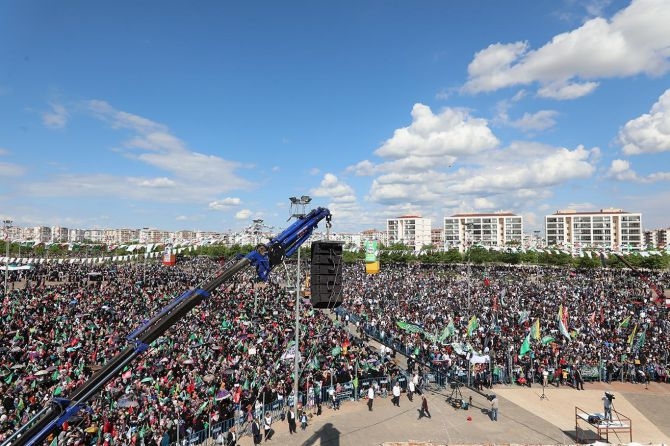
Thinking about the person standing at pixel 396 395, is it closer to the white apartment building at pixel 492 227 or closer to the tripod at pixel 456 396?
the tripod at pixel 456 396

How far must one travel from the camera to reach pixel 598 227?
6058 inches

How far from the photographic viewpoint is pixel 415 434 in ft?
58.5

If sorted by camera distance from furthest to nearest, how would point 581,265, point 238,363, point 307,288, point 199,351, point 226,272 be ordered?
point 581,265 → point 307,288 → point 199,351 → point 238,363 → point 226,272

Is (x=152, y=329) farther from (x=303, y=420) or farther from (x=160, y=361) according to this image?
(x=160, y=361)

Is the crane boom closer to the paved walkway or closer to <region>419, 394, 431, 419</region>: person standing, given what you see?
the paved walkway

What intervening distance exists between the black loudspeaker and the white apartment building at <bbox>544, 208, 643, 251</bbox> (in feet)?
516

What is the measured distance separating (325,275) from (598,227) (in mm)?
170796

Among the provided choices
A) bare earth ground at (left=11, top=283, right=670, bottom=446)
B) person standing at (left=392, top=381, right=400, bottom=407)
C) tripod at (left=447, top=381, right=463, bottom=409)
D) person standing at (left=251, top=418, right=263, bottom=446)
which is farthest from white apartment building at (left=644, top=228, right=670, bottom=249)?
person standing at (left=251, top=418, right=263, bottom=446)

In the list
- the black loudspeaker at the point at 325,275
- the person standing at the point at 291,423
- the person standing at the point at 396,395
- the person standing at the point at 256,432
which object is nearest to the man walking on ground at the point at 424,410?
the person standing at the point at 396,395

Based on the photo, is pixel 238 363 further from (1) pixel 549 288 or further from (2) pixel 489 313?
(1) pixel 549 288

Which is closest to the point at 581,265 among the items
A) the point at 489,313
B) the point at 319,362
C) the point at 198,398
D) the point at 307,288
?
the point at 489,313

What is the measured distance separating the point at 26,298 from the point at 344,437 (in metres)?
29.7

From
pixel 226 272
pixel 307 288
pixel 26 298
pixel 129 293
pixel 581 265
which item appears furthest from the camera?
pixel 581 265

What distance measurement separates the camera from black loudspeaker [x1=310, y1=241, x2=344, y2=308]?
11.8 metres
